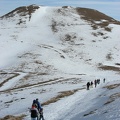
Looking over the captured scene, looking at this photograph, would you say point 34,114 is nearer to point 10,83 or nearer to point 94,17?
point 10,83

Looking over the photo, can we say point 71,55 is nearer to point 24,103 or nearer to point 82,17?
point 82,17

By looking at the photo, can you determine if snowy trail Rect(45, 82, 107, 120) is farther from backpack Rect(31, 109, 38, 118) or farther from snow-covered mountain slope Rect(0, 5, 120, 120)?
backpack Rect(31, 109, 38, 118)

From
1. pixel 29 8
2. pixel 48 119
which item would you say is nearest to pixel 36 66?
pixel 48 119

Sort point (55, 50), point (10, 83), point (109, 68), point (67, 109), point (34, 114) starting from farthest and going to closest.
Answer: point (55, 50) < point (109, 68) < point (10, 83) < point (67, 109) < point (34, 114)

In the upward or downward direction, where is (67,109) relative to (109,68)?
upward

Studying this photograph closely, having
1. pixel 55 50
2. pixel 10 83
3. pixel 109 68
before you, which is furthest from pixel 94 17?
pixel 10 83

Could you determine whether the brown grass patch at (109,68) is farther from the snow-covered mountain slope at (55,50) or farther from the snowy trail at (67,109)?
the snowy trail at (67,109)

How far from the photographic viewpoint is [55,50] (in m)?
110

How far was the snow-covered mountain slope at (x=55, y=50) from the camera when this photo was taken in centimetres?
6850

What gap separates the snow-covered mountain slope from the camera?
68500 mm

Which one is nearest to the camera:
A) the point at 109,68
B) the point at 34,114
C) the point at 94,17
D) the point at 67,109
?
the point at 34,114

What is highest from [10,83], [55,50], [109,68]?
[55,50]

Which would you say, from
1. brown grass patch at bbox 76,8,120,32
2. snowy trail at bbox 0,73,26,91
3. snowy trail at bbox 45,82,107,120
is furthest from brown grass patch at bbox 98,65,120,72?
snowy trail at bbox 45,82,107,120

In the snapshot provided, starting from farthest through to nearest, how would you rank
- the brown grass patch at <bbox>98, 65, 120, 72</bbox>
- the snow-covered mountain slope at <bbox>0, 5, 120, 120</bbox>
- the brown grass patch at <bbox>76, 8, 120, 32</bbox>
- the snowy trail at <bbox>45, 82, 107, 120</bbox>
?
1. the brown grass patch at <bbox>76, 8, 120, 32</bbox>
2. the brown grass patch at <bbox>98, 65, 120, 72</bbox>
3. the snow-covered mountain slope at <bbox>0, 5, 120, 120</bbox>
4. the snowy trail at <bbox>45, 82, 107, 120</bbox>
